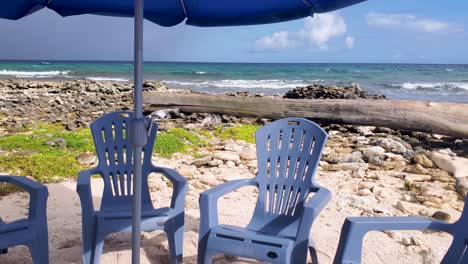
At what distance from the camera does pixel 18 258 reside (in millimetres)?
3094

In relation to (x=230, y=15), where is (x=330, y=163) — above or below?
below

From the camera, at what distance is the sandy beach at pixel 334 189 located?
3320 mm

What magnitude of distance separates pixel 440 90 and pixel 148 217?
22.2 m

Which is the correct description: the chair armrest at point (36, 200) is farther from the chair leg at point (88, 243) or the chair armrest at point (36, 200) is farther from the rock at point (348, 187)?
the rock at point (348, 187)

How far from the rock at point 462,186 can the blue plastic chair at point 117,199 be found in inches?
125

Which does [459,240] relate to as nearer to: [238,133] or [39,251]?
[39,251]

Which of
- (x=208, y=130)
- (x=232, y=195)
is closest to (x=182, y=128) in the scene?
(x=208, y=130)

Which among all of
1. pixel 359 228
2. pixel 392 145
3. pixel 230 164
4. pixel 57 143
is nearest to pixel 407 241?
pixel 359 228

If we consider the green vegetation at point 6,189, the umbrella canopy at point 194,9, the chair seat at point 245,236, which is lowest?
the green vegetation at point 6,189

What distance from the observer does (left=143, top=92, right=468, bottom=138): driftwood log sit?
648 cm

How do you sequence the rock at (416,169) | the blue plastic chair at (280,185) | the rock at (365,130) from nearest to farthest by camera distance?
the blue plastic chair at (280,185) < the rock at (416,169) < the rock at (365,130)

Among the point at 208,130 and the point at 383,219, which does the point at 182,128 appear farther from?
the point at 383,219

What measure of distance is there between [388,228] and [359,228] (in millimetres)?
154

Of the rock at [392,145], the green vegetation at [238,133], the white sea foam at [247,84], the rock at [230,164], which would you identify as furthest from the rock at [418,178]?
the white sea foam at [247,84]
